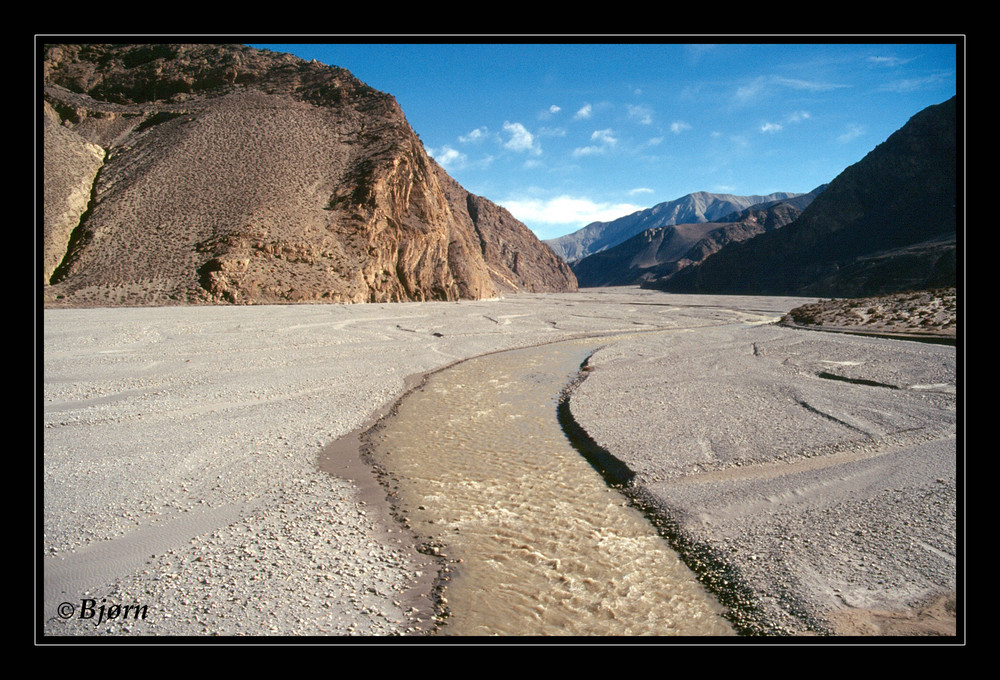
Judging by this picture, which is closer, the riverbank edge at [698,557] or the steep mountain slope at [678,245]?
the riverbank edge at [698,557]

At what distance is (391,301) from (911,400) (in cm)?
3716

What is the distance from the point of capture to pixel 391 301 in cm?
4088

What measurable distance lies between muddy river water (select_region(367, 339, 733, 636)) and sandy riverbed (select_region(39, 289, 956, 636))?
37cm

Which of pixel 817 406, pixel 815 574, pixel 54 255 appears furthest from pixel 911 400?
pixel 54 255

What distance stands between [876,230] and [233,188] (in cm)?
9066

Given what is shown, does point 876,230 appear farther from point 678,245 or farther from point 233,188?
point 678,245

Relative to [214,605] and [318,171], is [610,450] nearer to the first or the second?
[214,605]

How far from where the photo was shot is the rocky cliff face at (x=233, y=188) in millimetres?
32125

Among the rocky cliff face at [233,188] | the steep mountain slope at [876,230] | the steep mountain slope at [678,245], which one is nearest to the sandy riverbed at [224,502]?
the rocky cliff face at [233,188]

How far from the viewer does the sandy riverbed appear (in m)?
2.91

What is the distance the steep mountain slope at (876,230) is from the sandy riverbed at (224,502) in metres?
64.8

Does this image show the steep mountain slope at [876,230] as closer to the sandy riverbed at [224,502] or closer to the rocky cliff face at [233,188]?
the rocky cliff face at [233,188]

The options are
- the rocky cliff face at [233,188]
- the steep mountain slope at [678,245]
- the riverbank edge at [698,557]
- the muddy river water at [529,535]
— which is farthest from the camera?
the steep mountain slope at [678,245]

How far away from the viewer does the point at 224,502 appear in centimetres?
428
